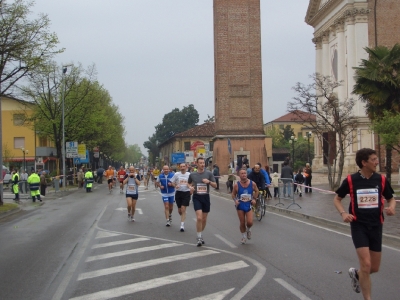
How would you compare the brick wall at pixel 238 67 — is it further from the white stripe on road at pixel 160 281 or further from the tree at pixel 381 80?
the white stripe on road at pixel 160 281

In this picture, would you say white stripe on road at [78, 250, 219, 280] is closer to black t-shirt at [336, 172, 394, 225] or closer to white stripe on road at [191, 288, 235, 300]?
white stripe on road at [191, 288, 235, 300]

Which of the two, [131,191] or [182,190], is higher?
[182,190]

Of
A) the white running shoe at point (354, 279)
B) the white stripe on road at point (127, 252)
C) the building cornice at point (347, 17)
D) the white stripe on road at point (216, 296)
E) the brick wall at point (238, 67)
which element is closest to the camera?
the white running shoe at point (354, 279)

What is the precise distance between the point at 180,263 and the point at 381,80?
2187cm

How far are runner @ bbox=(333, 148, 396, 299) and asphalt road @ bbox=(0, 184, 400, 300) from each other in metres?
0.95

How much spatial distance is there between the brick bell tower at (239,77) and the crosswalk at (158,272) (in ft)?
161

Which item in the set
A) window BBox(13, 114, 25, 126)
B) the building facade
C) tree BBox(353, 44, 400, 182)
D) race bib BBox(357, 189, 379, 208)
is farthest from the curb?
window BBox(13, 114, 25, 126)

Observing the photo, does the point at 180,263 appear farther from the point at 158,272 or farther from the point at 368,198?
the point at 368,198

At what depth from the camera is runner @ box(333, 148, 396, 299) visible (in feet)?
22.4

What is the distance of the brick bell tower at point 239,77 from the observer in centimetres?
6162

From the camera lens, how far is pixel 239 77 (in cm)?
6209

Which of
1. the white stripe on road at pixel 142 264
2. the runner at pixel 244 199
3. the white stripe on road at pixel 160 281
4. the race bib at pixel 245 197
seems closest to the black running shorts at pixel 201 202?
the runner at pixel 244 199

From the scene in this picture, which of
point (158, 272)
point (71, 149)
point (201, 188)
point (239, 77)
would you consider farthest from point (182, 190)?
point (239, 77)

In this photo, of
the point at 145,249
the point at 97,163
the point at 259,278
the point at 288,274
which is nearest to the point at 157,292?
the point at 259,278
